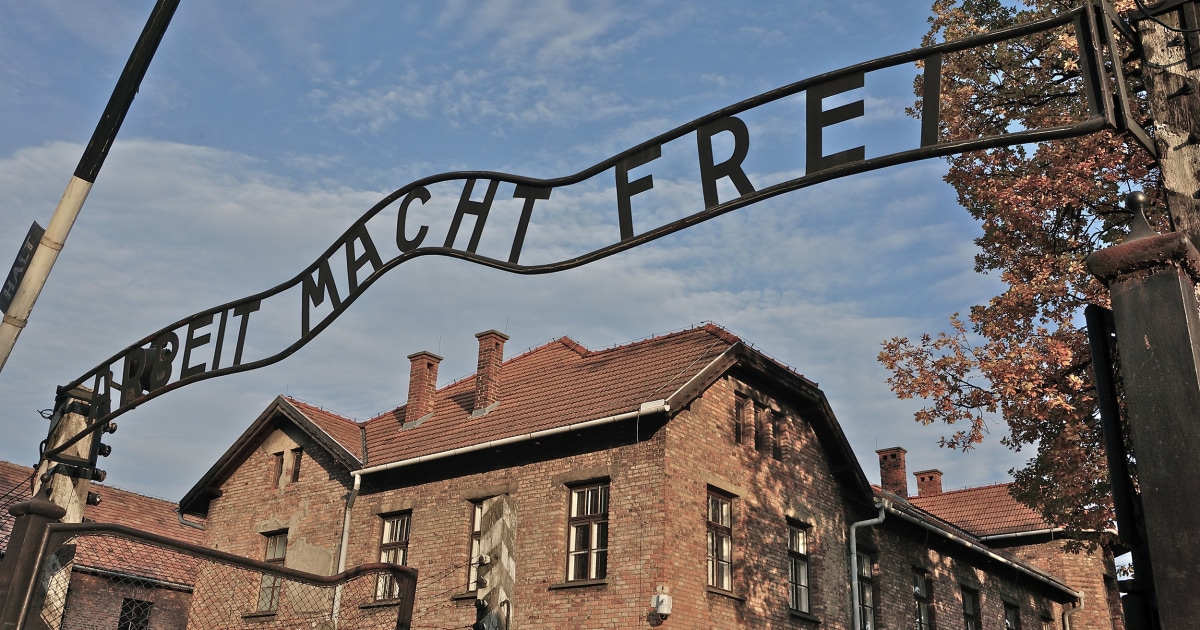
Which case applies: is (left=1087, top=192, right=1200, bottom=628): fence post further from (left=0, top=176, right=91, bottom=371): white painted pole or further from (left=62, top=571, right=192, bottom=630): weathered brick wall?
(left=62, top=571, right=192, bottom=630): weathered brick wall

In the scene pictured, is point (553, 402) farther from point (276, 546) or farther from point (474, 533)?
point (276, 546)

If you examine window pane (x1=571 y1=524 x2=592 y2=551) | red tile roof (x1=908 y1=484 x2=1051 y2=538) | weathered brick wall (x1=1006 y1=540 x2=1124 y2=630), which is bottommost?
window pane (x1=571 y1=524 x2=592 y2=551)

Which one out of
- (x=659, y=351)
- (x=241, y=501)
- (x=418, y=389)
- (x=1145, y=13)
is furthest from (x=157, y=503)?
(x=1145, y=13)

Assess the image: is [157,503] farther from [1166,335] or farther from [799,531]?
[1166,335]

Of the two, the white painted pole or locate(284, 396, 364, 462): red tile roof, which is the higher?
locate(284, 396, 364, 462): red tile roof

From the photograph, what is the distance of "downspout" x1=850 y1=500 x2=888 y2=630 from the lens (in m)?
19.5

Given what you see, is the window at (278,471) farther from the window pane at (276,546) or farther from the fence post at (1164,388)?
the fence post at (1164,388)

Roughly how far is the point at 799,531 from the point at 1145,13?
1661cm

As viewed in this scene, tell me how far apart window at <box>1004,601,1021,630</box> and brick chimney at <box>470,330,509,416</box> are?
15.3m

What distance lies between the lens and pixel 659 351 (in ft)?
62.3

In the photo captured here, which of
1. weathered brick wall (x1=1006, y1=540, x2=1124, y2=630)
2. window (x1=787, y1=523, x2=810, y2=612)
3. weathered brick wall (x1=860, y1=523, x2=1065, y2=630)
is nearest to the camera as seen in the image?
window (x1=787, y1=523, x2=810, y2=612)

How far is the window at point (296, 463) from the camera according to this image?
22.3 meters

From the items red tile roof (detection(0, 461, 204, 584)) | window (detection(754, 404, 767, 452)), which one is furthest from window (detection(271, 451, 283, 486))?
window (detection(754, 404, 767, 452))

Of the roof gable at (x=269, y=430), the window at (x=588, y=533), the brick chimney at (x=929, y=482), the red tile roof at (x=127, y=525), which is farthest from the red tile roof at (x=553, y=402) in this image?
the brick chimney at (x=929, y=482)
